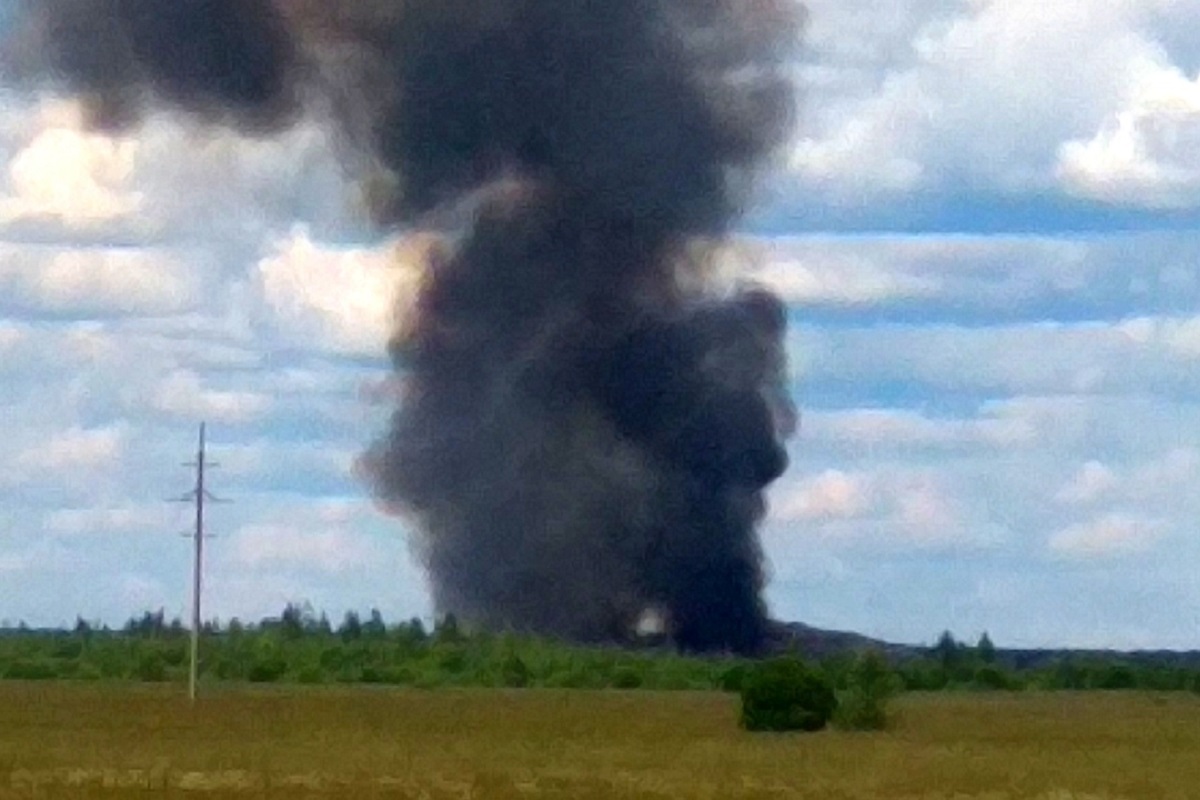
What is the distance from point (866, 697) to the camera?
3578 inches

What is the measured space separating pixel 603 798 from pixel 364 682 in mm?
77638

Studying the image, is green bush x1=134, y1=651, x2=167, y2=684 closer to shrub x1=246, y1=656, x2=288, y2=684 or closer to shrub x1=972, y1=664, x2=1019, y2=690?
shrub x1=246, y1=656, x2=288, y2=684

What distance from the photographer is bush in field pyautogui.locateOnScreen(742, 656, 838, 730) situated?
86.5 metres

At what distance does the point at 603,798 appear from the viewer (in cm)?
5362

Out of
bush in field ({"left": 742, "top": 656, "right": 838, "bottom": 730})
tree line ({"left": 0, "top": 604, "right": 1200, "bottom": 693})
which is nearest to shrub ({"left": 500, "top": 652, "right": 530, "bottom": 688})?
tree line ({"left": 0, "top": 604, "right": 1200, "bottom": 693})

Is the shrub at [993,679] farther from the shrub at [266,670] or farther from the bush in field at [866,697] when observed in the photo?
the bush in field at [866,697]

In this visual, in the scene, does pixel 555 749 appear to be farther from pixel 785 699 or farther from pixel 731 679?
pixel 731 679

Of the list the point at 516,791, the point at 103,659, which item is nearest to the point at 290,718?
the point at 516,791

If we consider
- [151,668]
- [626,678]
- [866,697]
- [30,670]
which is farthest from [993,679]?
[866,697]

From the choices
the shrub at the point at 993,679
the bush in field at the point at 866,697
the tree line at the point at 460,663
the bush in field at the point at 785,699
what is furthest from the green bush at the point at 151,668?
the bush in field at the point at 785,699

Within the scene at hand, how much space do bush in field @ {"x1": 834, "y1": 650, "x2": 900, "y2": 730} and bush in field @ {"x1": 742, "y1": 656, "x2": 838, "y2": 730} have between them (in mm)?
890

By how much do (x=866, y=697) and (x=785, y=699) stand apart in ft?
16.0

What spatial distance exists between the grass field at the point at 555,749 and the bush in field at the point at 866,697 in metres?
1.23

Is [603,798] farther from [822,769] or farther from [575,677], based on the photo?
[575,677]
